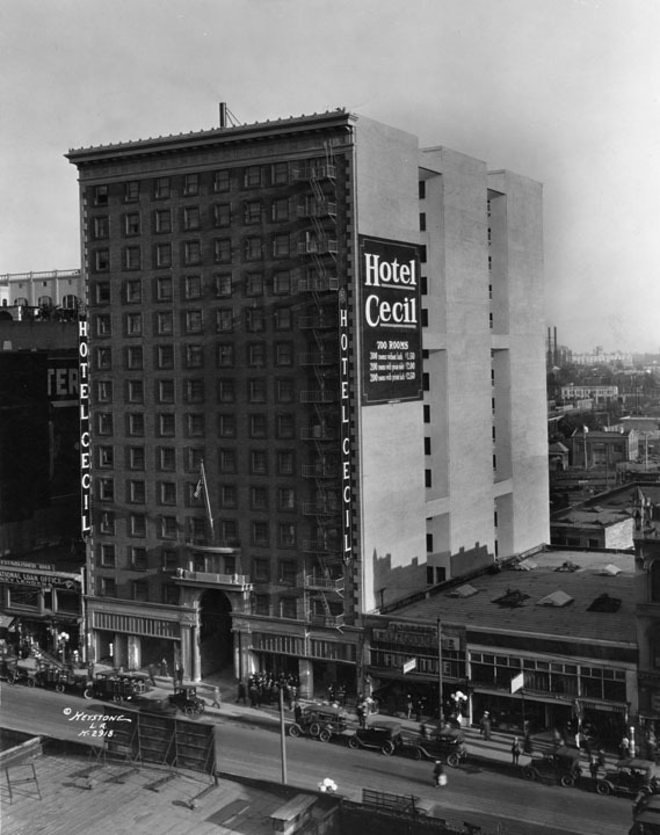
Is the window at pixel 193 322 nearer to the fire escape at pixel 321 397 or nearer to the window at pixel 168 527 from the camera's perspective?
the fire escape at pixel 321 397

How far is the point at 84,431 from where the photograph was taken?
3029 inches

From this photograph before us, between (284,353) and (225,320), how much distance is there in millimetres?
5271

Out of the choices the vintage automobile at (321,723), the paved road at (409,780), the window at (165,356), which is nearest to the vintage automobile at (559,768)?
the paved road at (409,780)

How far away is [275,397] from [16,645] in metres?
30.9

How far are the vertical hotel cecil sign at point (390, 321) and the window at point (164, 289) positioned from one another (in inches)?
596

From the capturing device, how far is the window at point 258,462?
2763 inches

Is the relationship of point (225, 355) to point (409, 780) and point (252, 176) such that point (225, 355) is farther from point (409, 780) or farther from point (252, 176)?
point (409, 780)

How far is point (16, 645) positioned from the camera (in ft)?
267

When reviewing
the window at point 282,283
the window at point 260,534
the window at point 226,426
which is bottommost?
the window at point 260,534

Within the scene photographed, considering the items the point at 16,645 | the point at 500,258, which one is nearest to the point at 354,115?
the point at 500,258

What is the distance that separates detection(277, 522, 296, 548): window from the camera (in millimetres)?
69000

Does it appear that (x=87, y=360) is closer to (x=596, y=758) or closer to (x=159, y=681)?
(x=159, y=681)

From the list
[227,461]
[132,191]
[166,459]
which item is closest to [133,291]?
[132,191]

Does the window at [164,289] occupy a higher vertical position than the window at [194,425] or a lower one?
higher
